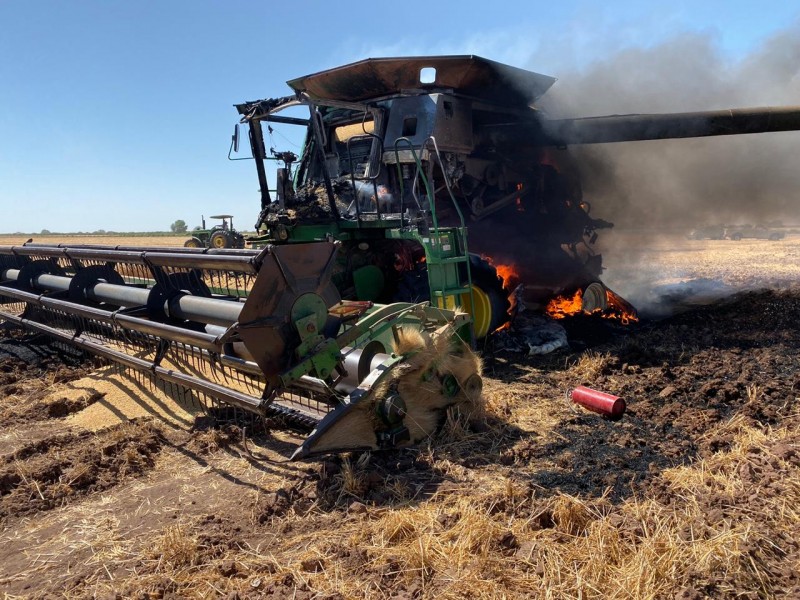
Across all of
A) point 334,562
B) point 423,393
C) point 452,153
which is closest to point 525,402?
point 423,393

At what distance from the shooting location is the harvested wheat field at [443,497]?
2.49 m

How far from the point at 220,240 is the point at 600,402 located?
1637cm

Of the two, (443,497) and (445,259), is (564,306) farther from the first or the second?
(443,497)

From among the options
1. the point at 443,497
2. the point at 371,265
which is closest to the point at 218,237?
the point at 371,265

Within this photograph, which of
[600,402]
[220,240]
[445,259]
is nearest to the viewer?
[600,402]

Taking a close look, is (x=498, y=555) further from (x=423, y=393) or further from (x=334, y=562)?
(x=423, y=393)

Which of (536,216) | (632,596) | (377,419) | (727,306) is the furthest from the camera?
(536,216)

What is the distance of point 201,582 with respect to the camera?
2.61m

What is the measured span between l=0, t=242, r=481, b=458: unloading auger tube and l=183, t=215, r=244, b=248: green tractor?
47.1 feet

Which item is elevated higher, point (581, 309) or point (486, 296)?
point (486, 296)

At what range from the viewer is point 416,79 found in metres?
7.35

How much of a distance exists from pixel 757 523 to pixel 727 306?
21.2 ft

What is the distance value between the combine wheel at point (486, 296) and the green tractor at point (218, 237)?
13.6 meters

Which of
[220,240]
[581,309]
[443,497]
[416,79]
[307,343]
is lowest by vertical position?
[443,497]
